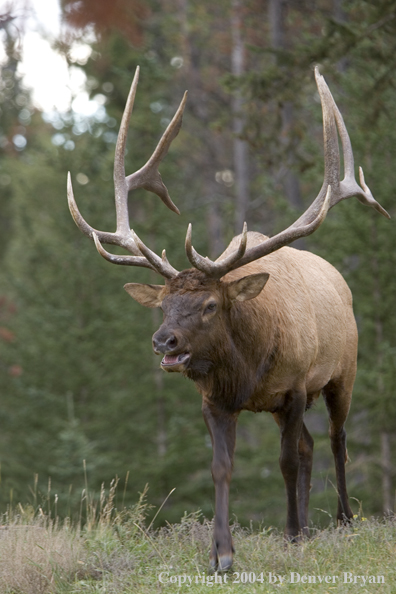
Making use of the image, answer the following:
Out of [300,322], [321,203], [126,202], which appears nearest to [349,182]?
[321,203]

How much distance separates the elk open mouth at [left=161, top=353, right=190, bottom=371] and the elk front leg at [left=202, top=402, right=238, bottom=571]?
638 millimetres

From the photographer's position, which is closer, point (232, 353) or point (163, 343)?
point (163, 343)

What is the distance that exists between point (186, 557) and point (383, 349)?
6568 millimetres

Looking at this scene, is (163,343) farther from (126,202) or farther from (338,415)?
(338,415)

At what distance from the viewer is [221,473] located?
536cm

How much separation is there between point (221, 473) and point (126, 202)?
243 centimetres

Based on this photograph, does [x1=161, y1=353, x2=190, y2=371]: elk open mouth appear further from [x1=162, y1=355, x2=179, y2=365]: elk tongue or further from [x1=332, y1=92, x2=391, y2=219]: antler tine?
[x1=332, y1=92, x2=391, y2=219]: antler tine

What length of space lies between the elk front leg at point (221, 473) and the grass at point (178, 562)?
0.11 m

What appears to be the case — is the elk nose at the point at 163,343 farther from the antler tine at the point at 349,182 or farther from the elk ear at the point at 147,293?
the antler tine at the point at 349,182

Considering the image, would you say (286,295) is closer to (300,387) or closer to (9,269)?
(300,387)

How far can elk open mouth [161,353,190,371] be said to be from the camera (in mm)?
5020

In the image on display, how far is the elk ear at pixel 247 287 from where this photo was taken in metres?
5.43

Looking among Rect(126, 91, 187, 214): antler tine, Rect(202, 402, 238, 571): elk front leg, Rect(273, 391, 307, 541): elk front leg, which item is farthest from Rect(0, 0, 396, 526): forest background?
Rect(202, 402, 238, 571): elk front leg

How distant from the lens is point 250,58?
67.8 ft
